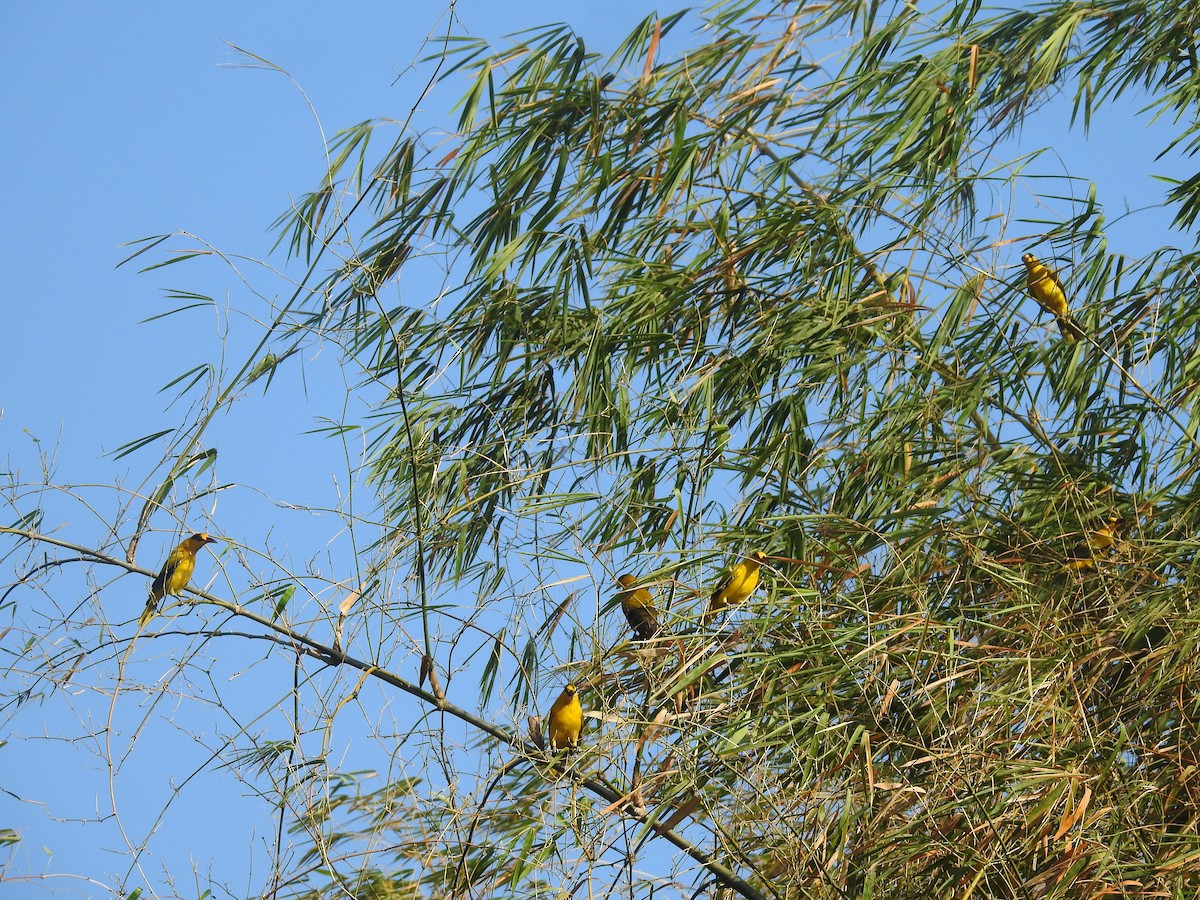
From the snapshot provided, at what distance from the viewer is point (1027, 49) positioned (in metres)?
3.75

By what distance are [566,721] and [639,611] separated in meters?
0.37

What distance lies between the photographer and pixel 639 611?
9.54ft

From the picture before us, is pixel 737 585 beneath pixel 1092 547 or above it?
above

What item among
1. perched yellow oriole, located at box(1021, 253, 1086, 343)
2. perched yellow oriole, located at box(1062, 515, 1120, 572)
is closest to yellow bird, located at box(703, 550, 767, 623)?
perched yellow oriole, located at box(1062, 515, 1120, 572)

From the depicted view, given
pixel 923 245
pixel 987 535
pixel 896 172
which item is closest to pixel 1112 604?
pixel 987 535

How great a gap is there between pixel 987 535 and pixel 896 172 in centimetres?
104

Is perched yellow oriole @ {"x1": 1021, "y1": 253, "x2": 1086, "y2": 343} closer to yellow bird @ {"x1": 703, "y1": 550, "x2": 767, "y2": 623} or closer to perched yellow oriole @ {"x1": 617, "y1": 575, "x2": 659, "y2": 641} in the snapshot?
yellow bird @ {"x1": 703, "y1": 550, "x2": 767, "y2": 623}

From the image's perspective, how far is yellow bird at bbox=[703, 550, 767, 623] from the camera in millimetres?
2834

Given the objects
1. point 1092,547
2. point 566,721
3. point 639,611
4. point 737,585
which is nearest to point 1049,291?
point 1092,547

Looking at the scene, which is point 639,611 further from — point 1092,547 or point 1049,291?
point 1049,291

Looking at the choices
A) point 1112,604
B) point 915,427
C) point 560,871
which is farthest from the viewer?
point 915,427

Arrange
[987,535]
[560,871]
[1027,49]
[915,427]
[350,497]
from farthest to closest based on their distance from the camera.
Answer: [1027,49], [915,427], [987,535], [350,497], [560,871]

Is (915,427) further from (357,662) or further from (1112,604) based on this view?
(357,662)

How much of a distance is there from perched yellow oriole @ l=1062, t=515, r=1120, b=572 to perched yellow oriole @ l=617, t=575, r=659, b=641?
914 mm
